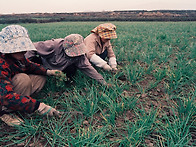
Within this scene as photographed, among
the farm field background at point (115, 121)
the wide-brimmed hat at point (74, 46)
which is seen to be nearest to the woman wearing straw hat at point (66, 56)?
the wide-brimmed hat at point (74, 46)

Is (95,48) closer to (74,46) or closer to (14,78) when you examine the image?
(74,46)

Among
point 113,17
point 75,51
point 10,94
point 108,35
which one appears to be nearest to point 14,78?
point 10,94

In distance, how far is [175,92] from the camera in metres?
2.29

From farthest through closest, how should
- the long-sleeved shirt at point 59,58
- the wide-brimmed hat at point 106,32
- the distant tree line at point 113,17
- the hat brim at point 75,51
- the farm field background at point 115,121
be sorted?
the distant tree line at point 113,17
the wide-brimmed hat at point 106,32
the long-sleeved shirt at point 59,58
the hat brim at point 75,51
the farm field background at point 115,121

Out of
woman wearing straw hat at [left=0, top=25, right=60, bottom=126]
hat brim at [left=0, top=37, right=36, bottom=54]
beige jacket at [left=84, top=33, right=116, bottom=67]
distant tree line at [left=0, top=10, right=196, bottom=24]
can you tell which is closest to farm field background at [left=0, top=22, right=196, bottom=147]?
woman wearing straw hat at [left=0, top=25, right=60, bottom=126]

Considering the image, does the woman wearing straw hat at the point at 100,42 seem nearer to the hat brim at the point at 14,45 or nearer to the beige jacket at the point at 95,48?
the beige jacket at the point at 95,48

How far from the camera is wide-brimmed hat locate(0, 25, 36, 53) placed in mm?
1437

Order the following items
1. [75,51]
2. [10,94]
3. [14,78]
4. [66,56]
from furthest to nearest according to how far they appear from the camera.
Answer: [66,56] < [75,51] < [14,78] < [10,94]

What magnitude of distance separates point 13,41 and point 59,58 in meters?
1.09

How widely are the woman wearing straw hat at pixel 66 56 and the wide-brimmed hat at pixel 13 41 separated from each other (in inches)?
30.7

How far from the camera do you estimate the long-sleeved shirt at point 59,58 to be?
2416 millimetres

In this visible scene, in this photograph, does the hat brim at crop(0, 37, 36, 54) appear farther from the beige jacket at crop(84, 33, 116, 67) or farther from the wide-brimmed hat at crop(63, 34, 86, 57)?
the beige jacket at crop(84, 33, 116, 67)

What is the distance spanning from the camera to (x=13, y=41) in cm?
147

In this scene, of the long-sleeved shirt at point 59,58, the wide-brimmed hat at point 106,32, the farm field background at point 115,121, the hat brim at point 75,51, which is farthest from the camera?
the wide-brimmed hat at point 106,32
